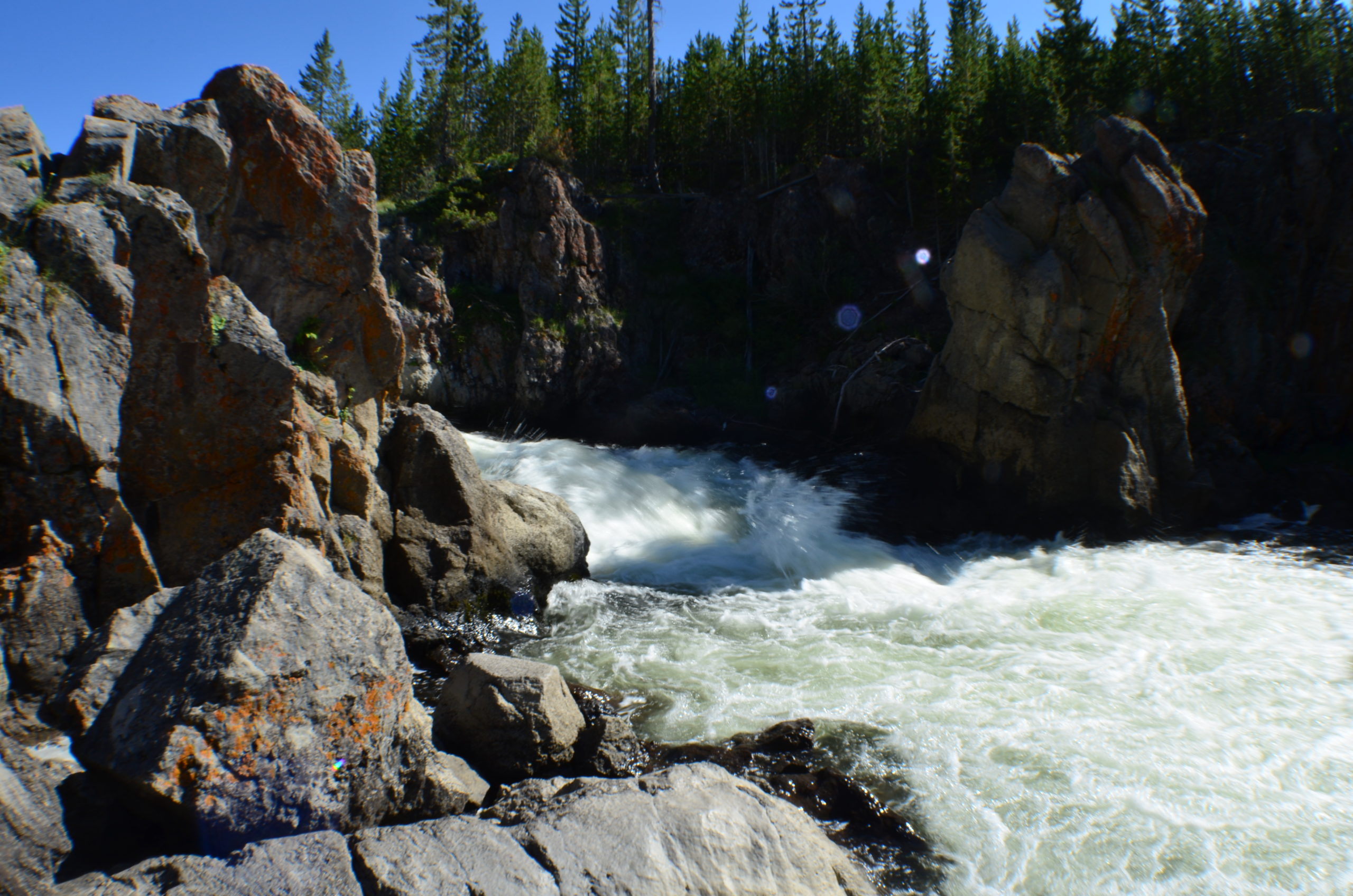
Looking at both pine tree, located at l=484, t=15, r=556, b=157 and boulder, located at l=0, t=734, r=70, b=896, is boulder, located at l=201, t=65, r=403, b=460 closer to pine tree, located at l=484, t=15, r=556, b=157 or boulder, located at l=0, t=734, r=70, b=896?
boulder, located at l=0, t=734, r=70, b=896

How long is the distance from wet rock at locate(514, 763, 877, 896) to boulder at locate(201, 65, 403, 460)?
6.08m

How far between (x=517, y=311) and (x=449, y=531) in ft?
50.8

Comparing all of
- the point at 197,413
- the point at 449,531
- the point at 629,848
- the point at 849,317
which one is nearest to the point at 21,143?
the point at 197,413

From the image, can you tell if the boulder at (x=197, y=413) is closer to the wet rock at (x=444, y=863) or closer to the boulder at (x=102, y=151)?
the boulder at (x=102, y=151)

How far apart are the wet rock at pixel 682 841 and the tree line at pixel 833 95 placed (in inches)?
990

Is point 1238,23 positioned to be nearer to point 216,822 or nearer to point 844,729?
point 844,729

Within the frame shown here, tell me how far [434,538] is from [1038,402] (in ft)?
36.3

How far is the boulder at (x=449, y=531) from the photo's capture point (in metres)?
9.45

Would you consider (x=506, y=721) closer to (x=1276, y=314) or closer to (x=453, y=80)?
(x=1276, y=314)

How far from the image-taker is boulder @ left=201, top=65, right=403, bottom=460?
800 cm

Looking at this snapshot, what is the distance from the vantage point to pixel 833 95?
33.1 meters

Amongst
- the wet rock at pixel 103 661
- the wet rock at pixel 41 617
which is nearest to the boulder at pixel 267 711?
the wet rock at pixel 103 661

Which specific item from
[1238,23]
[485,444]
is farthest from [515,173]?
[1238,23]

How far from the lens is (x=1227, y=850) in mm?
5645
